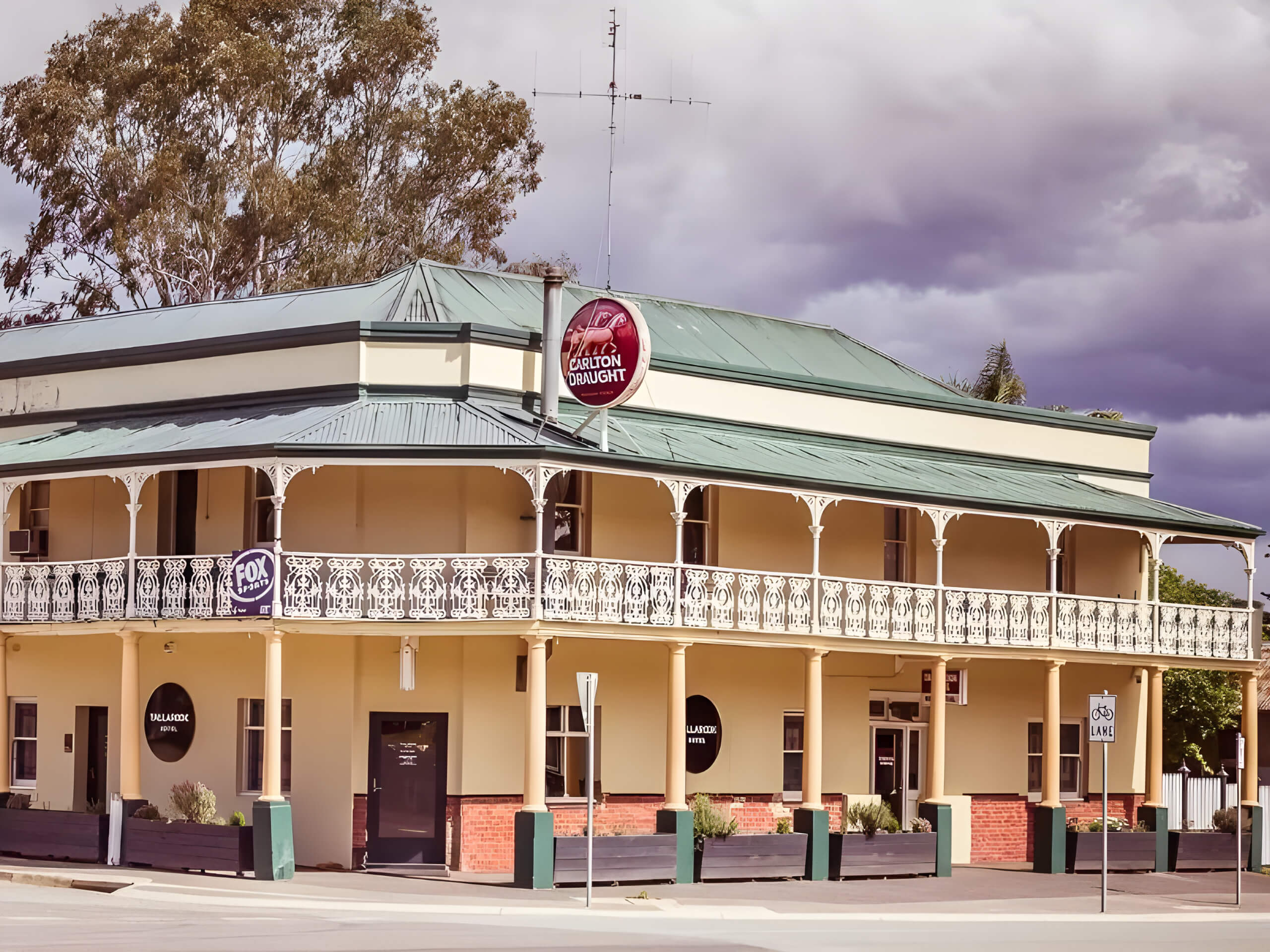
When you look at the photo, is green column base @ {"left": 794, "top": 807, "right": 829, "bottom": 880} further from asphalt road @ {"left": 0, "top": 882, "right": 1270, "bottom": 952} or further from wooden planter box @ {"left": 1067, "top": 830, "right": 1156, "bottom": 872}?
wooden planter box @ {"left": 1067, "top": 830, "right": 1156, "bottom": 872}

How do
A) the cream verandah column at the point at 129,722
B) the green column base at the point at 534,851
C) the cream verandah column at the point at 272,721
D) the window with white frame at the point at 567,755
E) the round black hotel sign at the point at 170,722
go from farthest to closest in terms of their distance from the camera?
the round black hotel sign at the point at 170,722
the window with white frame at the point at 567,755
the cream verandah column at the point at 129,722
the cream verandah column at the point at 272,721
the green column base at the point at 534,851

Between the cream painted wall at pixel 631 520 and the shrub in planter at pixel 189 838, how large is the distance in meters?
6.73

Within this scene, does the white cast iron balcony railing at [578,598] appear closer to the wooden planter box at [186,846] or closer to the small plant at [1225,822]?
the wooden planter box at [186,846]

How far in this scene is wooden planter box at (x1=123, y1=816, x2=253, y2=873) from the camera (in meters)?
24.4

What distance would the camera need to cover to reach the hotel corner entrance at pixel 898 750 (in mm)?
31609

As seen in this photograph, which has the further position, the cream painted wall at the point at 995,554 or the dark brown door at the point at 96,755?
the cream painted wall at the point at 995,554

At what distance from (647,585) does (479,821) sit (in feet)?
13.5

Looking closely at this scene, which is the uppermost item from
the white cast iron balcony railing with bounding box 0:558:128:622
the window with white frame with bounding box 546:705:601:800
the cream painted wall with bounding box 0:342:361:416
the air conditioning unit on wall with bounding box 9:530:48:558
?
the cream painted wall with bounding box 0:342:361:416

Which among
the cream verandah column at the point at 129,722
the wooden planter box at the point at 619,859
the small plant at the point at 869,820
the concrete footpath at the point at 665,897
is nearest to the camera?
the concrete footpath at the point at 665,897

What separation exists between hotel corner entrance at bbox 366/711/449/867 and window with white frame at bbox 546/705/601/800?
1.68 m

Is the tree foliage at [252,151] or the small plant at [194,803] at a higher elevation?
the tree foliage at [252,151]

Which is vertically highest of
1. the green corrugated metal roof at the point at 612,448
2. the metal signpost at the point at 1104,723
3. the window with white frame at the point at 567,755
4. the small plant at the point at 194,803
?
the green corrugated metal roof at the point at 612,448

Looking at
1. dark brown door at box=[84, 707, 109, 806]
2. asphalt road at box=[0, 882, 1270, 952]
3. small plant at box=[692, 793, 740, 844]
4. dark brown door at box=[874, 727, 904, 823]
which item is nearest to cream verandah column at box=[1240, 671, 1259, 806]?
dark brown door at box=[874, 727, 904, 823]

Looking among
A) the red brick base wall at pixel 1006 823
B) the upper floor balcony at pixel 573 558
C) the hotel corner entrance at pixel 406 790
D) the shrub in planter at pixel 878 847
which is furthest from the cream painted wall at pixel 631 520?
the red brick base wall at pixel 1006 823
